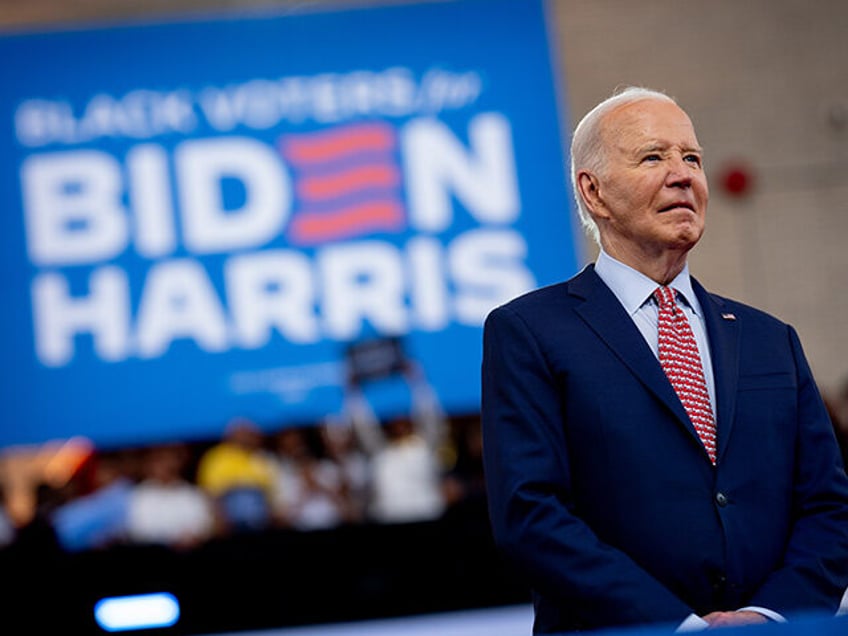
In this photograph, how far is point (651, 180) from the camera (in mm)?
2047

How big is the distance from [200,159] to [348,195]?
812 mm

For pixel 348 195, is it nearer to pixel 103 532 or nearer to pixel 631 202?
pixel 103 532

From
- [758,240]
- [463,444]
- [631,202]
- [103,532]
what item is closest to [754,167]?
[758,240]

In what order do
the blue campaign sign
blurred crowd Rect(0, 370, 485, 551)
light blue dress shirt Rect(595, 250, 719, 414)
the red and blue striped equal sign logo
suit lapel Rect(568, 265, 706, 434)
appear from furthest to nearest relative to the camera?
the red and blue striped equal sign logo, the blue campaign sign, blurred crowd Rect(0, 370, 485, 551), light blue dress shirt Rect(595, 250, 719, 414), suit lapel Rect(568, 265, 706, 434)

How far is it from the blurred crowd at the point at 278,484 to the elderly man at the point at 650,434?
15.6ft

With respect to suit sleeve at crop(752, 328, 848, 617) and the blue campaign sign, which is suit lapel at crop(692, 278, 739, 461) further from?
the blue campaign sign

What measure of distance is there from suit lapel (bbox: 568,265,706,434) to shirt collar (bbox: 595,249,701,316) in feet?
0.05

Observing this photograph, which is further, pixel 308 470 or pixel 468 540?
pixel 308 470

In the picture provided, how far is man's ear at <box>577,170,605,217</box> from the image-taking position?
2.12m

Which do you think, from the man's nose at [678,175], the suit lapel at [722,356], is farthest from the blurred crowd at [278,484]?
the man's nose at [678,175]

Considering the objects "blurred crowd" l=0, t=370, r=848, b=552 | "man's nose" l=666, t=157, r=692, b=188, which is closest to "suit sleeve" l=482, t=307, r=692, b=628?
"man's nose" l=666, t=157, r=692, b=188

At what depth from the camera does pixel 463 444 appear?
788 centimetres

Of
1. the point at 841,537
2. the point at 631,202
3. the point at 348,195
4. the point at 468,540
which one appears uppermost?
the point at 348,195

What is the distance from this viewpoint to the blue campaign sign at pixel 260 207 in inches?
290
